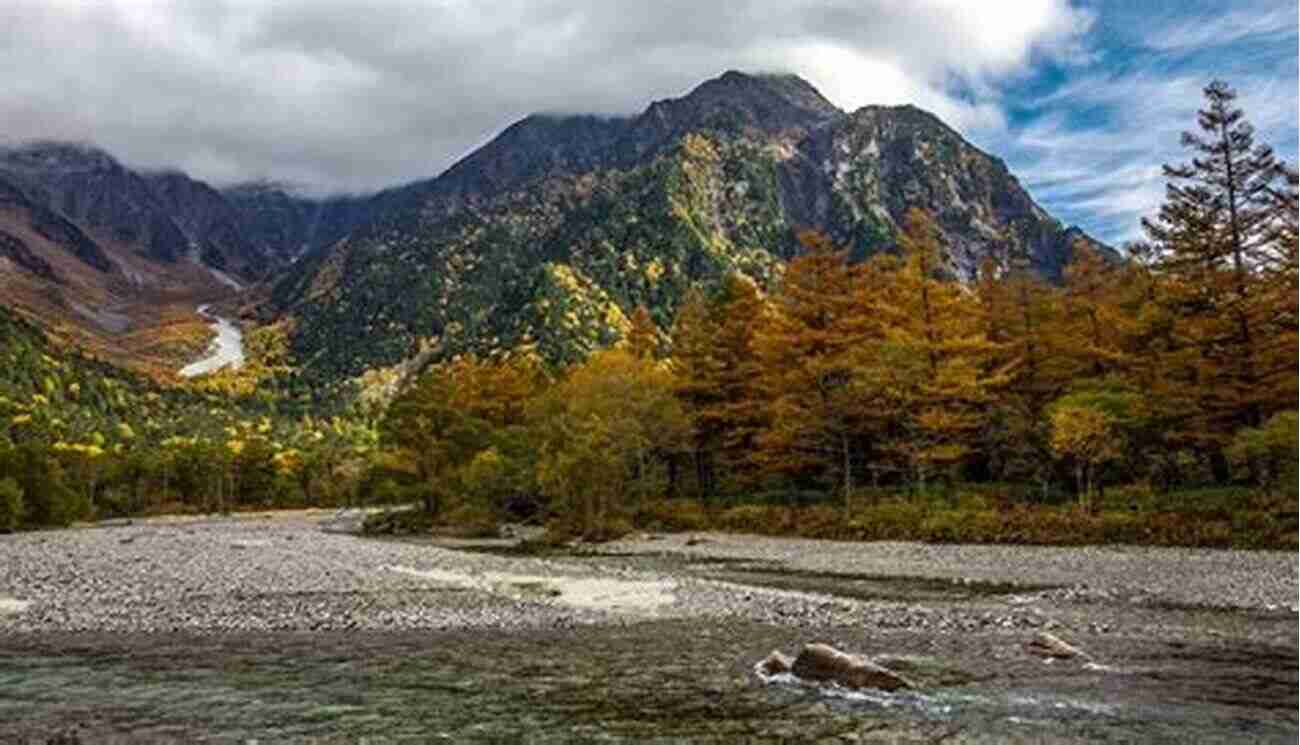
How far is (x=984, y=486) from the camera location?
193 feet

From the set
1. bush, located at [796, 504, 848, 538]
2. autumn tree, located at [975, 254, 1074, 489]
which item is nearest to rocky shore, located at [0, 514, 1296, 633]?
bush, located at [796, 504, 848, 538]

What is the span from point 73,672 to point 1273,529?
38.6 m

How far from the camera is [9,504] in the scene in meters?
97.0

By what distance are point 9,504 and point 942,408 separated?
82.7m

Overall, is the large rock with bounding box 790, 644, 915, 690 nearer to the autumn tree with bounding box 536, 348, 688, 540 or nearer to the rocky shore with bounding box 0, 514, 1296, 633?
the rocky shore with bounding box 0, 514, 1296, 633

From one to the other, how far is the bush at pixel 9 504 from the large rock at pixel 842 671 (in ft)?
318

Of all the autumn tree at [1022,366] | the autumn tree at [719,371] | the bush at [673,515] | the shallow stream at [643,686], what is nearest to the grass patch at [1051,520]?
the bush at [673,515]

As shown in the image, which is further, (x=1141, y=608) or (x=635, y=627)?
(x=1141, y=608)

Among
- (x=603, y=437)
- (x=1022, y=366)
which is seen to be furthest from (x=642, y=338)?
(x=1022, y=366)

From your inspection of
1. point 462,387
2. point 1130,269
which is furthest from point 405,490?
point 1130,269

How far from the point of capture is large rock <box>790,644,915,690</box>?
17.7m

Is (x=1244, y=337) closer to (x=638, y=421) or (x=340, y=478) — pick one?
(x=638, y=421)

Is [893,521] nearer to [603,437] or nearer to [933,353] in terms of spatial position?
[933,353]

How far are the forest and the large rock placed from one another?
92.0ft
